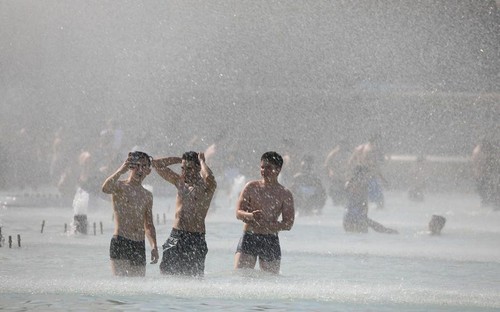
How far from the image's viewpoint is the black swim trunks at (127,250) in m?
9.62

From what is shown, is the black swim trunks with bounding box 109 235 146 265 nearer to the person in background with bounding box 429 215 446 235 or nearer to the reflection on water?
the reflection on water

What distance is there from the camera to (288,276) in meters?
11.4

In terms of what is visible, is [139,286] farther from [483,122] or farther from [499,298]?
[483,122]

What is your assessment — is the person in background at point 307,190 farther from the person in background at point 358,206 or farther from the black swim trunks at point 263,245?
the black swim trunks at point 263,245

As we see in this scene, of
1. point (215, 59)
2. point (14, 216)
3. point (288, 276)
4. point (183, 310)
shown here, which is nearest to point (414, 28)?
point (215, 59)

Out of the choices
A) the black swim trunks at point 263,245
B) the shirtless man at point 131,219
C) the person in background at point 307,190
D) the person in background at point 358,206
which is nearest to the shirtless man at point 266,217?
the black swim trunks at point 263,245

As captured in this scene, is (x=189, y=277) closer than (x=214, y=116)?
Yes

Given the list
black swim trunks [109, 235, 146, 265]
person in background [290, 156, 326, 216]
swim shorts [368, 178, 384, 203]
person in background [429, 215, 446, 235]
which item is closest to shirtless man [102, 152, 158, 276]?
black swim trunks [109, 235, 146, 265]

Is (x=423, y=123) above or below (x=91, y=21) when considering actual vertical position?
below

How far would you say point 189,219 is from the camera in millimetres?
9820

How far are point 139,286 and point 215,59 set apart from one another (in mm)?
28686

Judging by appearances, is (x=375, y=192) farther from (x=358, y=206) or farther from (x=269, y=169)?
(x=269, y=169)

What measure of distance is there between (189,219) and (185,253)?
27 cm

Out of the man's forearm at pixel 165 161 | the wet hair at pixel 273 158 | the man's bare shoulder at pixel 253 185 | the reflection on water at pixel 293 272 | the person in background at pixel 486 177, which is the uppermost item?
the person in background at pixel 486 177
